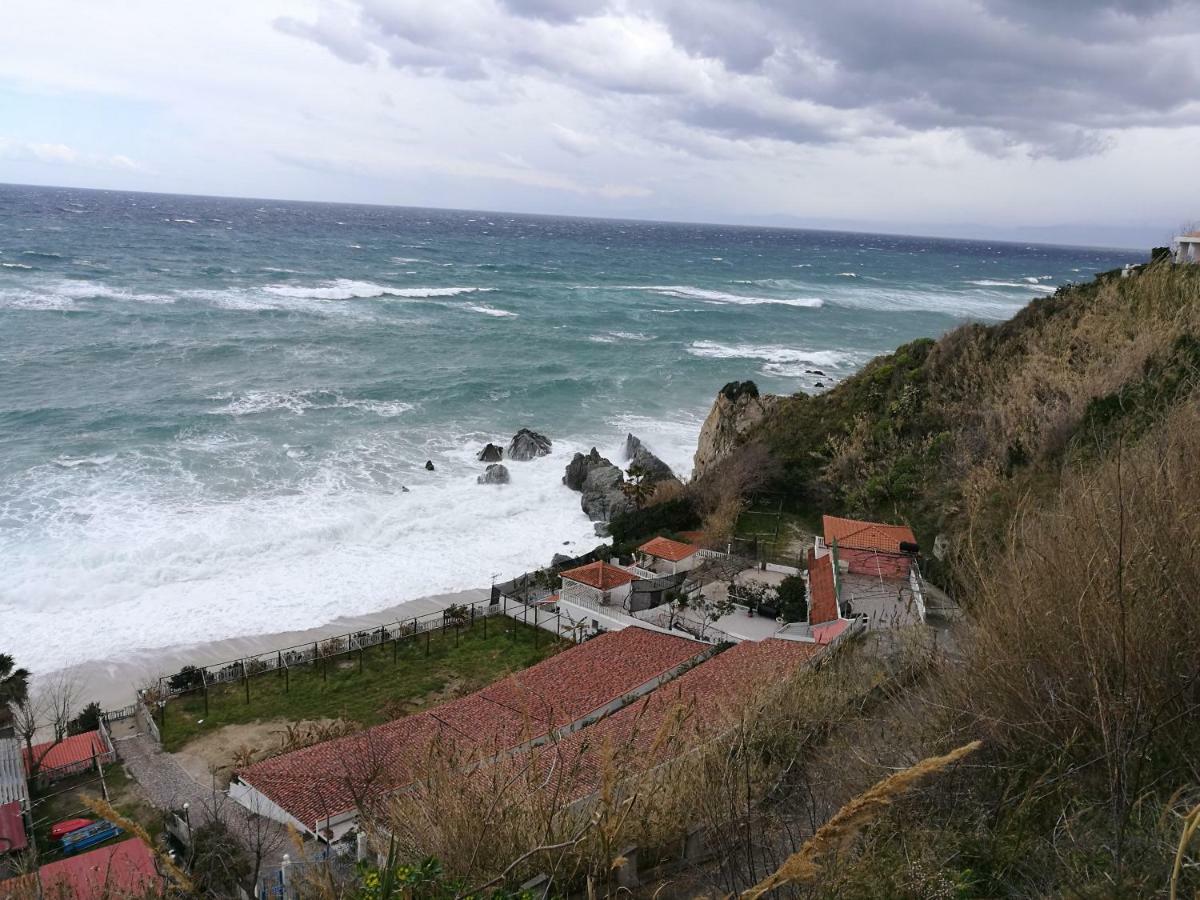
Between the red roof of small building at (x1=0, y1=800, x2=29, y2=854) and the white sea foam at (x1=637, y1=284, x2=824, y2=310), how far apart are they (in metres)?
88.0

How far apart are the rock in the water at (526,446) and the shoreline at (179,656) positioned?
1582cm

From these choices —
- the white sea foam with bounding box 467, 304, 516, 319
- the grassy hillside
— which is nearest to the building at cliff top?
the grassy hillside

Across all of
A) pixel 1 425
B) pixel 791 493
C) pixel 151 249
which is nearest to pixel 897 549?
pixel 791 493

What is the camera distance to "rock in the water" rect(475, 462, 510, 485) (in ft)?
123

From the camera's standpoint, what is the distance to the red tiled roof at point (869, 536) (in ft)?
76.9

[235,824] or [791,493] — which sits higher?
[791,493]

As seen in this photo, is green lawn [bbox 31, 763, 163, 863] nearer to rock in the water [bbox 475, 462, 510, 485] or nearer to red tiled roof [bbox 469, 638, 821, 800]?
red tiled roof [bbox 469, 638, 821, 800]

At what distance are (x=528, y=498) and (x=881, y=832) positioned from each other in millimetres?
31984

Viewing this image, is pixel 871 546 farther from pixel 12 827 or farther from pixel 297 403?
pixel 297 403

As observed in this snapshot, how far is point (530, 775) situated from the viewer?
5.39 metres

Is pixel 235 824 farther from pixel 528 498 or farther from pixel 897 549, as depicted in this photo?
pixel 528 498

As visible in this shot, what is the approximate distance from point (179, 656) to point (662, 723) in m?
22.0

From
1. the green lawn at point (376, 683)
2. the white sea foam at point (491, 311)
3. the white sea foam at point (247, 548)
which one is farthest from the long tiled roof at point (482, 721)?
the white sea foam at point (491, 311)

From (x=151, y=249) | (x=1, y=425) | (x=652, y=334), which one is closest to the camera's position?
(x=1, y=425)
